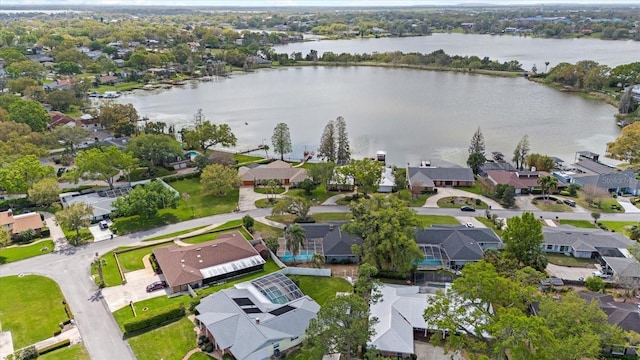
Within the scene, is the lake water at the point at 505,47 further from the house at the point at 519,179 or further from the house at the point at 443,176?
the house at the point at 443,176

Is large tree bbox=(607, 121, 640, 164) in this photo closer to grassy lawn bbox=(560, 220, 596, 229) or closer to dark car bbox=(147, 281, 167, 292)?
grassy lawn bbox=(560, 220, 596, 229)

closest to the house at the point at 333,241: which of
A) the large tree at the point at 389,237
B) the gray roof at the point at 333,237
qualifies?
the gray roof at the point at 333,237

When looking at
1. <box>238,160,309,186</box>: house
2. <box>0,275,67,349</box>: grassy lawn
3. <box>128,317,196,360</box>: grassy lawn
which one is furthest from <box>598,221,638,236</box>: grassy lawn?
<box>0,275,67,349</box>: grassy lawn

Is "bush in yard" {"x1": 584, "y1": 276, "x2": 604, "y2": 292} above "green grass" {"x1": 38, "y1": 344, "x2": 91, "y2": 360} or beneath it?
above

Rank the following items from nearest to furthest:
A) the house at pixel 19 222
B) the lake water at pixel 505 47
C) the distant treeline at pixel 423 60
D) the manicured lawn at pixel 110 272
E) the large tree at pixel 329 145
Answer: the manicured lawn at pixel 110 272 < the house at pixel 19 222 < the large tree at pixel 329 145 < the distant treeline at pixel 423 60 < the lake water at pixel 505 47

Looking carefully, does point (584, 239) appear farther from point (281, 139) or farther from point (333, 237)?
point (281, 139)

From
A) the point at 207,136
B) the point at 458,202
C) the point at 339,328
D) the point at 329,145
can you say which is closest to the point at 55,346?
the point at 339,328
